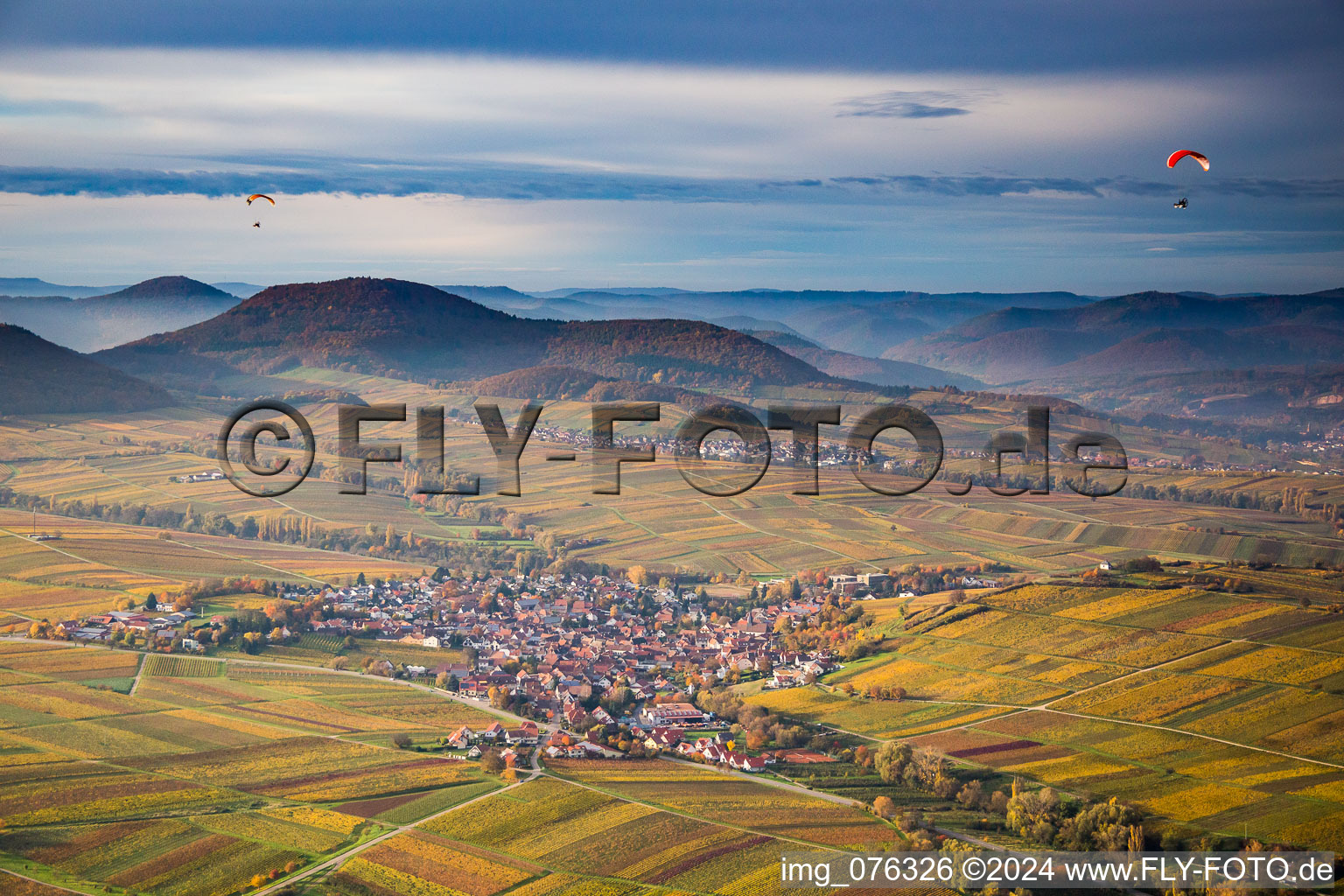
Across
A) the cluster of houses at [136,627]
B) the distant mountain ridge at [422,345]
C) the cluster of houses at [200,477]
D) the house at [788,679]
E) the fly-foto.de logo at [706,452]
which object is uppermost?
the distant mountain ridge at [422,345]

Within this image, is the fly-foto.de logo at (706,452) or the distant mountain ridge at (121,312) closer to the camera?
the fly-foto.de logo at (706,452)

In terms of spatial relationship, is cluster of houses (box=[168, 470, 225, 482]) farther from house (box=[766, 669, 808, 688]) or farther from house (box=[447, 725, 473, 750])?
house (box=[766, 669, 808, 688])

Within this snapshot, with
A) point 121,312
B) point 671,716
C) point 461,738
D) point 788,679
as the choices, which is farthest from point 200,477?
point 121,312

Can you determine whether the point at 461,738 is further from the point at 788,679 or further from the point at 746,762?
the point at 788,679

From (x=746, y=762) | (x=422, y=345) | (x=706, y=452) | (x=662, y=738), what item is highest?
(x=422, y=345)

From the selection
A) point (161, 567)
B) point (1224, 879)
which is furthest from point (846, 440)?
point (1224, 879)

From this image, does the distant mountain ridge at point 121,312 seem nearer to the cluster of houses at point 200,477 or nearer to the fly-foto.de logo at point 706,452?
the fly-foto.de logo at point 706,452

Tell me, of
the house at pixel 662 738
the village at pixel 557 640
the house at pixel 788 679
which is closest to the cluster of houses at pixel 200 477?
the village at pixel 557 640

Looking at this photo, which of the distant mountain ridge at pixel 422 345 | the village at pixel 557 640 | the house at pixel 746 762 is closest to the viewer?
the house at pixel 746 762

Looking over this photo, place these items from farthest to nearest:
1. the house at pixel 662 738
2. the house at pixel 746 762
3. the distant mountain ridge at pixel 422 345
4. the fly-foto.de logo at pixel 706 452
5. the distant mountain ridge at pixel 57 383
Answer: the distant mountain ridge at pixel 422 345 < the distant mountain ridge at pixel 57 383 < the fly-foto.de logo at pixel 706 452 < the house at pixel 662 738 < the house at pixel 746 762

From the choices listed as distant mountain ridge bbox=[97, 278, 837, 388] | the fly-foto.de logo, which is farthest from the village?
distant mountain ridge bbox=[97, 278, 837, 388]
